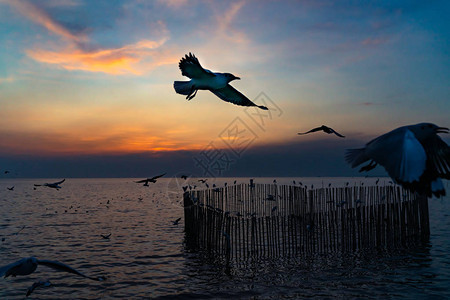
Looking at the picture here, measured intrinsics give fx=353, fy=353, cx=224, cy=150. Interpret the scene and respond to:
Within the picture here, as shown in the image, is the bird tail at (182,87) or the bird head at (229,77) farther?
the bird tail at (182,87)

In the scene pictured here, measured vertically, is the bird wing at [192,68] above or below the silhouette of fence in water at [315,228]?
above

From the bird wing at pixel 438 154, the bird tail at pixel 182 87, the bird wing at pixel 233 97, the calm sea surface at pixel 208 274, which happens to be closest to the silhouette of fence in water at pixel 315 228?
the calm sea surface at pixel 208 274

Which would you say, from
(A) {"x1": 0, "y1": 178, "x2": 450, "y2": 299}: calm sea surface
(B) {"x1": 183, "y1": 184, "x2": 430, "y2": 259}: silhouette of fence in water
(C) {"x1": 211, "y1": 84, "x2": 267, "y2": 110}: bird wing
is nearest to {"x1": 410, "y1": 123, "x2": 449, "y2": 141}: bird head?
(C) {"x1": 211, "y1": 84, "x2": 267, "y2": 110}: bird wing

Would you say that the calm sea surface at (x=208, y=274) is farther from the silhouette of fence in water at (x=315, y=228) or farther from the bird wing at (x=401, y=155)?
the bird wing at (x=401, y=155)

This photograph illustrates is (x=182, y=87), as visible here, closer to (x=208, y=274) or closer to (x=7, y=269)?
(x=7, y=269)

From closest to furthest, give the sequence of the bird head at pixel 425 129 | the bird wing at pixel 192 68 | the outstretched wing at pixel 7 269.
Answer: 1. the bird head at pixel 425 129
2. the outstretched wing at pixel 7 269
3. the bird wing at pixel 192 68

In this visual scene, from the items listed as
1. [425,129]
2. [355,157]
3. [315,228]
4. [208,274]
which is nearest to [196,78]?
[355,157]

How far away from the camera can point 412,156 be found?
3074mm

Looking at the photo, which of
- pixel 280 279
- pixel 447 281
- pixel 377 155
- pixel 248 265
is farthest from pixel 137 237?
pixel 377 155

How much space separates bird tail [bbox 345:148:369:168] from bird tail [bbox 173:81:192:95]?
134 inches

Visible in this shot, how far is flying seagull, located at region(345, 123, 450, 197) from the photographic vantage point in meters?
2.99

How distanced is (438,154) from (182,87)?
14.7 ft

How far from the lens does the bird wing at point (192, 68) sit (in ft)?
20.2

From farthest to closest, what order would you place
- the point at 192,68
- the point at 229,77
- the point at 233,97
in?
the point at 233,97
the point at 229,77
the point at 192,68
